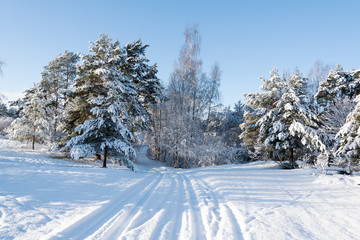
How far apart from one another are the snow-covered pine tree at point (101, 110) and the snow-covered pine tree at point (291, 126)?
1143 cm

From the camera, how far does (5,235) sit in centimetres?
286

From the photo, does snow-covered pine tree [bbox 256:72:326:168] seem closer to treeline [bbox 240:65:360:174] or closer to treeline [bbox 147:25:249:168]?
treeline [bbox 240:65:360:174]

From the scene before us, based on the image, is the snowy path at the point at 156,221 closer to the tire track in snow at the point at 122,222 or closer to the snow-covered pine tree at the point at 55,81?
the tire track in snow at the point at 122,222

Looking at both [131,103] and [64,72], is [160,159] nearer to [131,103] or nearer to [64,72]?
[131,103]

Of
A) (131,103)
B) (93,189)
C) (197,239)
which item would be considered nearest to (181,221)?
(197,239)

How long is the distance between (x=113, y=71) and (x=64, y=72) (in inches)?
526

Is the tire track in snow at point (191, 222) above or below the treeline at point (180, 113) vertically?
below

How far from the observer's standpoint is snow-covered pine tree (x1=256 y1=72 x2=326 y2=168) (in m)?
13.7

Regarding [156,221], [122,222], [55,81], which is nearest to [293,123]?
[156,221]

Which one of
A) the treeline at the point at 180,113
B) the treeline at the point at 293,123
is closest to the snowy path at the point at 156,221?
the treeline at the point at 180,113

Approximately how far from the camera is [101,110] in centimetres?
1192

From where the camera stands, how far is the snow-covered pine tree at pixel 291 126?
13.7 metres

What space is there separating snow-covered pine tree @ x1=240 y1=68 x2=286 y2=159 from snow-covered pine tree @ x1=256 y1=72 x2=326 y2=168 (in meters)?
0.97

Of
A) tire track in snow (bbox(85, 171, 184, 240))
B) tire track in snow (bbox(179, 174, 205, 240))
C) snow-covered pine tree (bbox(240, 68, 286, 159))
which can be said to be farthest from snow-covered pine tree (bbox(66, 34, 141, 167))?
snow-covered pine tree (bbox(240, 68, 286, 159))
